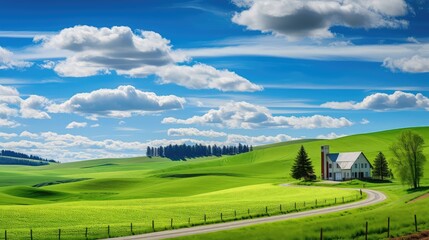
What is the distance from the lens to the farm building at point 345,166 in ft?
515

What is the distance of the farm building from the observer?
515 ft

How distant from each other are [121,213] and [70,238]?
19787mm

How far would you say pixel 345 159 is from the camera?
16088 cm

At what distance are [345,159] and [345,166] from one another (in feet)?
10.8

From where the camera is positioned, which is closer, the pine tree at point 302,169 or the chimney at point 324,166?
the pine tree at point 302,169

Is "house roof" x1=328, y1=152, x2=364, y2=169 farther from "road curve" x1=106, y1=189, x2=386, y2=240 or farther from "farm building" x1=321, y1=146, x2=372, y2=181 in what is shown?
"road curve" x1=106, y1=189, x2=386, y2=240

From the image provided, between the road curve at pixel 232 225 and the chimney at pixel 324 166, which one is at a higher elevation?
the chimney at pixel 324 166

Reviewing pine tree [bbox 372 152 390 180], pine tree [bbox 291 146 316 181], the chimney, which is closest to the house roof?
the chimney

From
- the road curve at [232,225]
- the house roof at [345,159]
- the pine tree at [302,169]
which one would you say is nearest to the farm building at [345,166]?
the house roof at [345,159]

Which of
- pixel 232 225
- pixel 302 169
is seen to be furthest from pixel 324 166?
pixel 232 225

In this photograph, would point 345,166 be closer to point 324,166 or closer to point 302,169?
point 324,166

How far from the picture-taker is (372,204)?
254ft

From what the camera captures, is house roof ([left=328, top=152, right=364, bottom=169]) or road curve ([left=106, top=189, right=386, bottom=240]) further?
house roof ([left=328, top=152, right=364, bottom=169])

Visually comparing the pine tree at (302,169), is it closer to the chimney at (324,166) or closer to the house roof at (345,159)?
the house roof at (345,159)
